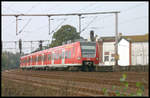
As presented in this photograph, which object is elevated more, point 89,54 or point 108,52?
point 108,52

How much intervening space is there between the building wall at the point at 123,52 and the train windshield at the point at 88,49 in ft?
107

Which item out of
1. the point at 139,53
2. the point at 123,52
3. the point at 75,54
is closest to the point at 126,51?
the point at 123,52

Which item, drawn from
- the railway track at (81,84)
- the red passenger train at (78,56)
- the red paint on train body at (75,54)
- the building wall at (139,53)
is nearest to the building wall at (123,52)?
the building wall at (139,53)

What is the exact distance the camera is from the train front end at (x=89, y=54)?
27125mm

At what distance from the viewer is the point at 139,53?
5675 centimetres

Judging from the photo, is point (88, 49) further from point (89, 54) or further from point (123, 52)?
point (123, 52)

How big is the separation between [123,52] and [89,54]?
33.8m

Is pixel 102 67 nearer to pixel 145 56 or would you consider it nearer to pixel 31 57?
pixel 31 57

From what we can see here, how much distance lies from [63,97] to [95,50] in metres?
18.5

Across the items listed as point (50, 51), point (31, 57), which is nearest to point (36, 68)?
point (31, 57)

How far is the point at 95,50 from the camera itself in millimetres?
27656

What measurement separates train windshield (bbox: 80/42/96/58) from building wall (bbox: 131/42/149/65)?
28.3 metres

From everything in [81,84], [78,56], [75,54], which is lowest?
[81,84]

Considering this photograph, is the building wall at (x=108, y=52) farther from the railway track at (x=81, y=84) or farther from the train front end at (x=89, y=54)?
the railway track at (x=81, y=84)
